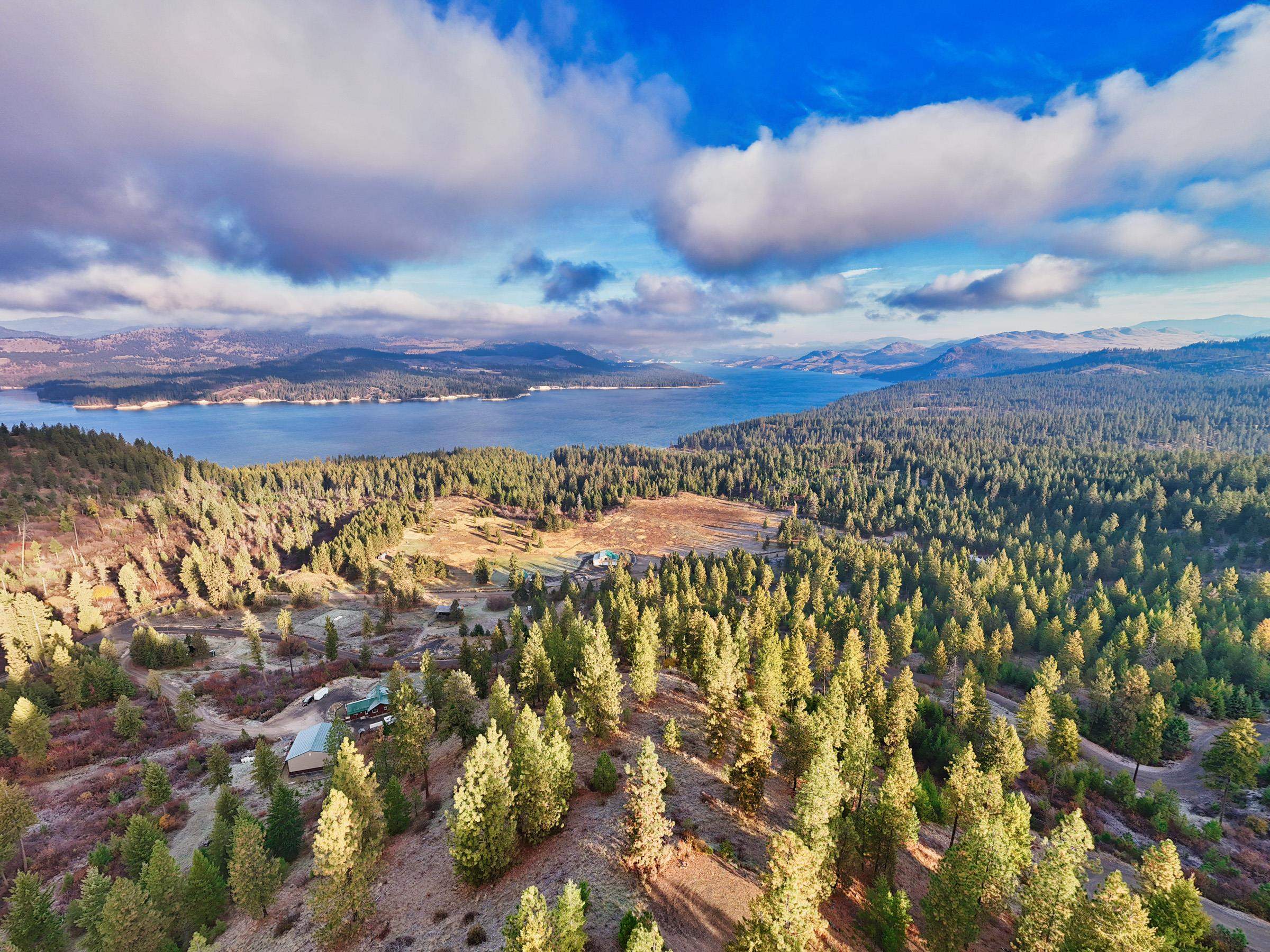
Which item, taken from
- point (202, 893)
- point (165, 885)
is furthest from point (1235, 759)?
point (165, 885)

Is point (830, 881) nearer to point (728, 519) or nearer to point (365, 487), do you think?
point (728, 519)

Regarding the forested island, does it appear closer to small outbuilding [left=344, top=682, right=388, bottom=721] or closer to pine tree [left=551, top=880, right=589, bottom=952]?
pine tree [left=551, top=880, right=589, bottom=952]

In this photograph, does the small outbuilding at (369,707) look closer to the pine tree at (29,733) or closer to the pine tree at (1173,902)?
the pine tree at (29,733)

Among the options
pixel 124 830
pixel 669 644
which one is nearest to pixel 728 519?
pixel 669 644

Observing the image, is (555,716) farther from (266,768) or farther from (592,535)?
(592,535)

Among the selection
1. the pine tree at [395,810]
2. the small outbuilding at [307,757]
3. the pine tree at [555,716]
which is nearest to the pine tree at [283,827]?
the pine tree at [395,810]

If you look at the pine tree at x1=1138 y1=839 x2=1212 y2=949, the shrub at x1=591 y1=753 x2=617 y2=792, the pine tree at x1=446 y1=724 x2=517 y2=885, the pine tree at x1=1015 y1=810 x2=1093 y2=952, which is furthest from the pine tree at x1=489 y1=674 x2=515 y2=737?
the pine tree at x1=1138 y1=839 x2=1212 y2=949
